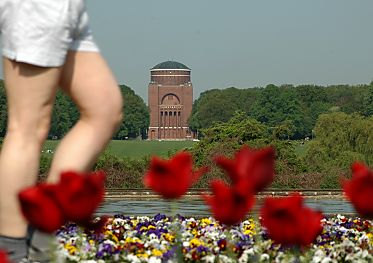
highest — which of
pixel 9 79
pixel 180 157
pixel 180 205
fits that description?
pixel 9 79

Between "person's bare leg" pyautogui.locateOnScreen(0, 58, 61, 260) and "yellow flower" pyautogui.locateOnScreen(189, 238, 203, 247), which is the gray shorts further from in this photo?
"yellow flower" pyautogui.locateOnScreen(189, 238, 203, 247)

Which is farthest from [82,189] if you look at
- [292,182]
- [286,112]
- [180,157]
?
[286,112]

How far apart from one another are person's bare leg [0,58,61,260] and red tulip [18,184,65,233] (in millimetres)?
1241

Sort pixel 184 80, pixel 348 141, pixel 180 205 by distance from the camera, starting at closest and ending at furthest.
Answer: pixel 180 205 < pixel 348 141 < pixel 184 80

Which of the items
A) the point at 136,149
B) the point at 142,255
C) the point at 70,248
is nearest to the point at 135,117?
the point at 136,149

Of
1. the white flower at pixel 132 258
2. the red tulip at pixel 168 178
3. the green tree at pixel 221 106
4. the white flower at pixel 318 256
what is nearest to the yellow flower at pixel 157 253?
the white flower at pixel 132 258

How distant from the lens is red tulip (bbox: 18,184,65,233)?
97.7 inches

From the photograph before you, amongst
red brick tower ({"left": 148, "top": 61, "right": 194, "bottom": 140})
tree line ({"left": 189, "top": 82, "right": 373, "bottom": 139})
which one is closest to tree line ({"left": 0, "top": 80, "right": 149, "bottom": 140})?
red brick tower ({"left": 148, "top": 61, "right": 194, "bottom": 140})

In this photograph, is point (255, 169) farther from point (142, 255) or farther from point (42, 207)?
point (142, 255)

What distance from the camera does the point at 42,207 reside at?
98.1 inches

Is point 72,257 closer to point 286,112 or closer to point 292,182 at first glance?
point 292,182

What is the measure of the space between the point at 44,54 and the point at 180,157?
3.10ft

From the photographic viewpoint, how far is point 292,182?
25312 millimetres

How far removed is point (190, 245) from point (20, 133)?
2170mm
